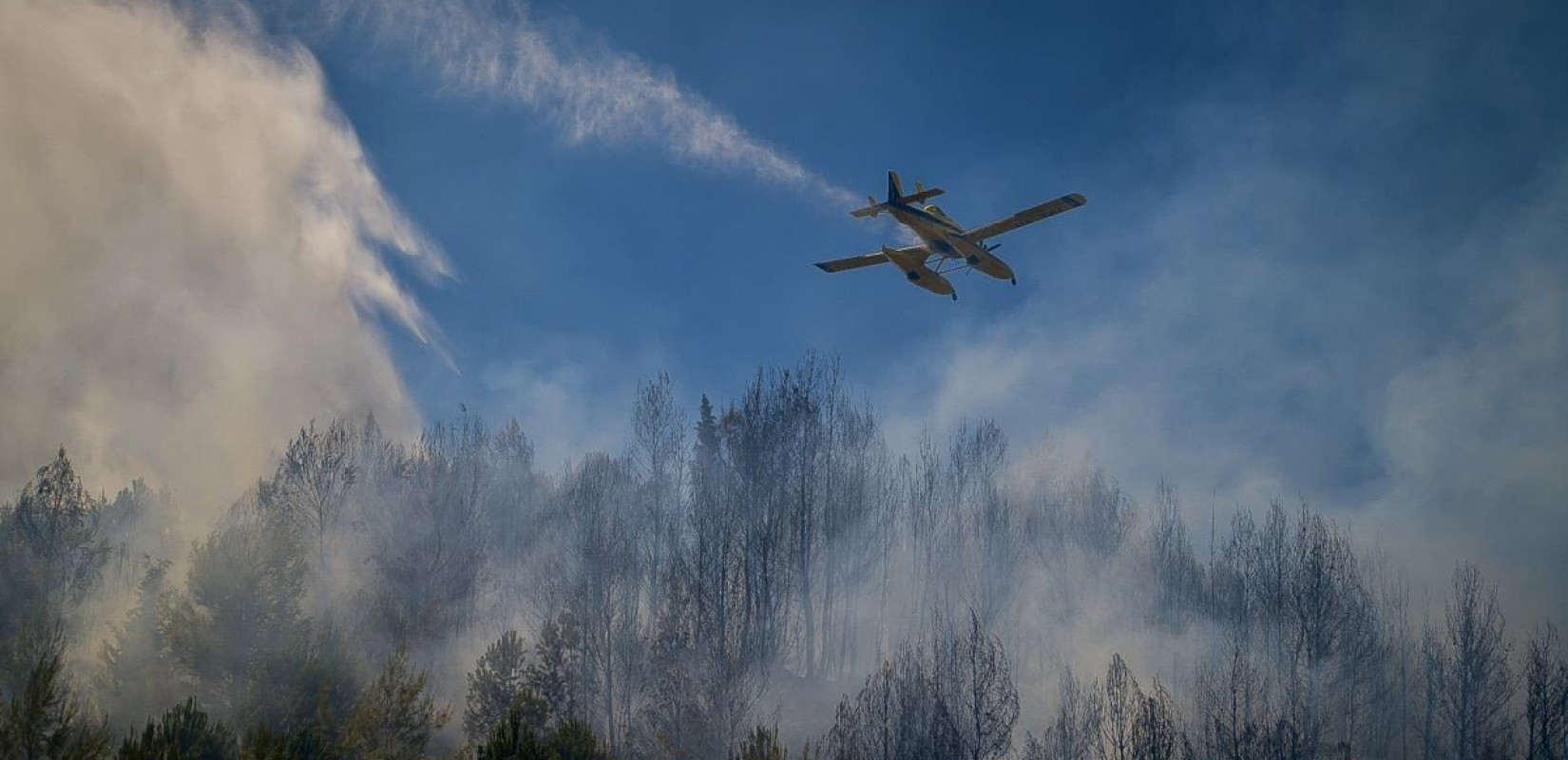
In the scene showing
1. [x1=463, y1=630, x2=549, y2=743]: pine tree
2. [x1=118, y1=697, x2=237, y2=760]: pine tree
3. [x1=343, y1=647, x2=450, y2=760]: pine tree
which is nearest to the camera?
[x1=118, y1=697, x2=237, y2=760]: pine tree

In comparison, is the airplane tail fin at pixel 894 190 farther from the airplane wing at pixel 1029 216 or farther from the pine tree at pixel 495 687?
the pine tree at pixel 495 687

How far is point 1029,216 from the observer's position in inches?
968

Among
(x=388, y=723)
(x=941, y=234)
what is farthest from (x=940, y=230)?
(x=388, y=723)

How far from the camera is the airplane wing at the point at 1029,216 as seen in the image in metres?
24.0

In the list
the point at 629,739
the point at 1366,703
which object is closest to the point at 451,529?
the point at 629,739

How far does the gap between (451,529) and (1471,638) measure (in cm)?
4418

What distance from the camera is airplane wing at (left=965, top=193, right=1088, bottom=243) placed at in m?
24.0

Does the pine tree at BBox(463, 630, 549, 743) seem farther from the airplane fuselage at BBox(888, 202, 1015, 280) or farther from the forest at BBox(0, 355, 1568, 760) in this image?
the airplane fuselage at BBox(888, 202, 1015, 280)

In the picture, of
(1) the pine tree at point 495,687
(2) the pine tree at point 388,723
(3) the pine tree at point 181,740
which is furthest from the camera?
(1) the pine tree at point 495,687

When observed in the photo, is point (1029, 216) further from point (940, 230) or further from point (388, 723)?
point (388, 723)

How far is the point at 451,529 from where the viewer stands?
46781mm

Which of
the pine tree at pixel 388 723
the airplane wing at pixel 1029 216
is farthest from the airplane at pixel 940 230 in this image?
the pine tree at pixel 388 723

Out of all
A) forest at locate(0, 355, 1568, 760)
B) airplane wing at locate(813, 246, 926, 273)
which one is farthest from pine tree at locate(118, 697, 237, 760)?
airplane wing at locate(813, 246, 926, 273)

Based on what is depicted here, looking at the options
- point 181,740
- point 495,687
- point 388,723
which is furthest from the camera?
point 495,687
